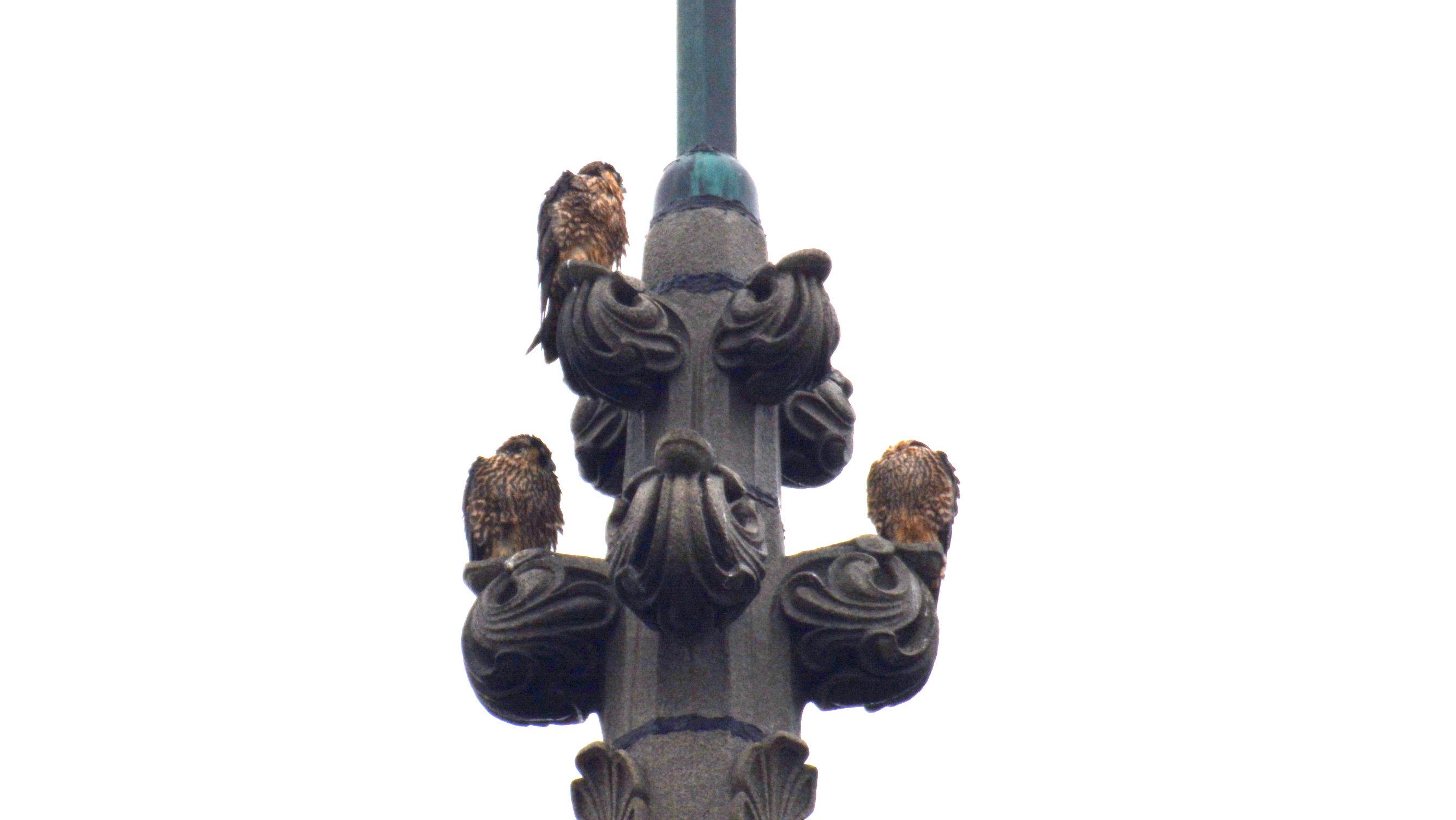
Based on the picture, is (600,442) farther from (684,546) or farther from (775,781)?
(775,781)

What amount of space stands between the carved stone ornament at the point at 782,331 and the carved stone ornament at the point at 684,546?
612 millimetres

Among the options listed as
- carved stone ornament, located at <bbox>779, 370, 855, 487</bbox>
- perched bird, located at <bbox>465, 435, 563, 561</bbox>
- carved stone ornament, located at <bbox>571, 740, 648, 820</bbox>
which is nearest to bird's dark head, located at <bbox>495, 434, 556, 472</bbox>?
perched bird, located at <bbox>465, 435, 563, 561</bbox>

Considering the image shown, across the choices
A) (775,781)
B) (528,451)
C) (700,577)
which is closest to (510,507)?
(528,451)

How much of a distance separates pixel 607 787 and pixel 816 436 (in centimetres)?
172

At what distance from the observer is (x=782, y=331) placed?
24.6 feet

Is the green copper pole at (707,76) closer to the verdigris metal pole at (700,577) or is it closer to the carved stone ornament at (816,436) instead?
the verdigris metal pole at (700,577)

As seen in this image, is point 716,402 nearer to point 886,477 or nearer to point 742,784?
point 886,477

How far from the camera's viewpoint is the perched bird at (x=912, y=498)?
783 cm

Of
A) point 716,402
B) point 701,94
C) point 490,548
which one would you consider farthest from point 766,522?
point 701,94

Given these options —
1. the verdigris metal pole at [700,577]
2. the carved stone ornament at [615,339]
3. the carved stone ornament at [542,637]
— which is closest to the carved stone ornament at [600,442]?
the verdigris metal pole at [700,577]

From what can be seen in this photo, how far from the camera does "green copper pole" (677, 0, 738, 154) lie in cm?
812

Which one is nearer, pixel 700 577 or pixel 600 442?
pixel 700 577

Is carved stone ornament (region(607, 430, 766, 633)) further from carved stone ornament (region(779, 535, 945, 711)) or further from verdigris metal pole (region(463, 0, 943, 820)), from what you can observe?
carved stone ornament (region(779, 535, 945, 711))

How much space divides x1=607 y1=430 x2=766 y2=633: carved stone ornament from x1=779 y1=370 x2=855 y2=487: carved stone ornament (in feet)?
3.92
